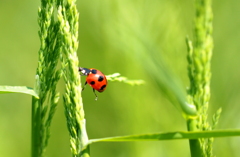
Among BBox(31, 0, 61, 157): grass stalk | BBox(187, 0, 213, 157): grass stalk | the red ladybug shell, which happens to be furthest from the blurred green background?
BBox(187, 0, 213, 157): grass stalk

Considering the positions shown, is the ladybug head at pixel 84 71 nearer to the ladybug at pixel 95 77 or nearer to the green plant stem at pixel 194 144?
the ladybug at pixel 95 77

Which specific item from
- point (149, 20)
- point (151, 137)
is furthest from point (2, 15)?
point (151, 137)

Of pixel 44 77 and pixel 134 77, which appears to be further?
pixel 134 77

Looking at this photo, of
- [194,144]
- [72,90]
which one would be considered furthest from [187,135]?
[72,90]

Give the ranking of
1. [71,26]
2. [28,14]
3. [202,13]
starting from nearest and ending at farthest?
[202,13] → [71,26] → [28,14]

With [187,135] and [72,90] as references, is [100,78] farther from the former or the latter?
[187,135]

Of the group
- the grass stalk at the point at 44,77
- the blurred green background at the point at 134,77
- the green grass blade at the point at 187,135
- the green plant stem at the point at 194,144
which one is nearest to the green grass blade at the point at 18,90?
the grass stalk at the point at 44,77

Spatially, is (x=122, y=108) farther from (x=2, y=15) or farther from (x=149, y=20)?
(x=2, y=15)

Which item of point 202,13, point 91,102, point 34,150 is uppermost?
point 91,102
